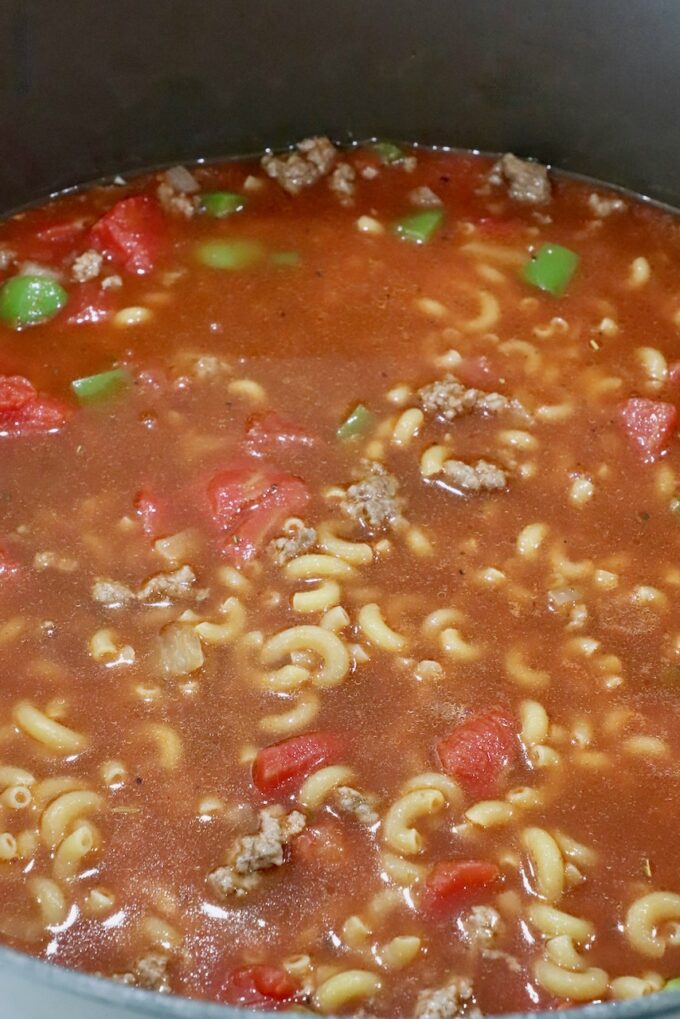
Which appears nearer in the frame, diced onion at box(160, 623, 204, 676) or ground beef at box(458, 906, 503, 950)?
ground beef at box(458, 906, 503, 950)

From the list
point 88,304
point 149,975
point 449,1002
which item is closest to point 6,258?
point 88,304

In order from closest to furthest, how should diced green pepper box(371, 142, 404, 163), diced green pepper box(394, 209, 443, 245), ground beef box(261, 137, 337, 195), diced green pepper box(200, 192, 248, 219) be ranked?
diced green pepper box(394, 209, 443, 245) → diced green pepper box(200, 192, 248, 219) → ground beef box(261, 137, 337, 195) → diced green pepper box(371, 142, 404, 163)

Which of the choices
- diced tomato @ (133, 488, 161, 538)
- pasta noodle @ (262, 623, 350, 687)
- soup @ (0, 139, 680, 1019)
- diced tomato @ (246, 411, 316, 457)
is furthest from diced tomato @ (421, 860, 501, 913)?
diced tomato @ (246, 411, 316, 457)

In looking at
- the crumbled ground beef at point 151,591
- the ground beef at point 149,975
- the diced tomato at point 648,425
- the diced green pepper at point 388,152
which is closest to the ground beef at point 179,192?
the diced green pepper at point 388,152

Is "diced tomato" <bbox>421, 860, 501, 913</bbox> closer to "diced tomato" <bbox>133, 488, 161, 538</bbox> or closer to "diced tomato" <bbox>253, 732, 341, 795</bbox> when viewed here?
"diced tomato" <bbox>253, 732, 341, 795</bbox>

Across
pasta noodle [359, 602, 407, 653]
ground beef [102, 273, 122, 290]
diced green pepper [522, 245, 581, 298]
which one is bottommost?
pasta noodle [359, 602, 407, 653]

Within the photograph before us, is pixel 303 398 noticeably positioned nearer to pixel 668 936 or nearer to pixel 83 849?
pixel 83 849

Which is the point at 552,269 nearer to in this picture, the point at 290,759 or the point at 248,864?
the point at 290,759
